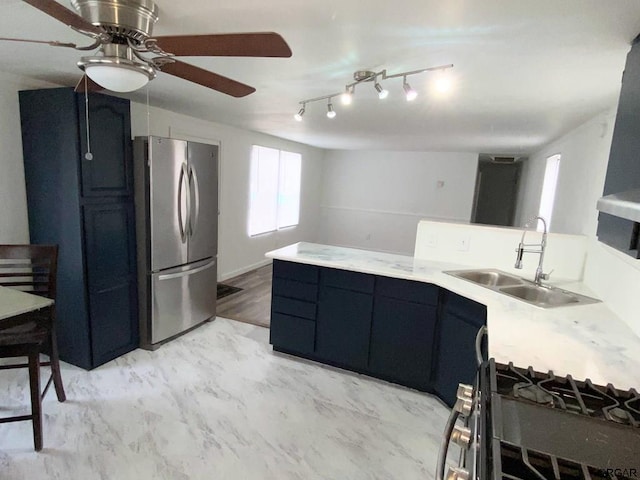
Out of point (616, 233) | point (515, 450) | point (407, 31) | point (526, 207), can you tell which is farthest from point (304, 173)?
point (515, 450)

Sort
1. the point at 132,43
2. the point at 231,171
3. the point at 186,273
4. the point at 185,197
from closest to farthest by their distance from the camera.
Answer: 1. the point at 132,43
2. the point at 185,197
3. the point at 186,273
4. the point at 231,171

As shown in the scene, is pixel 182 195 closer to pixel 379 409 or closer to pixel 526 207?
pixel 379 409

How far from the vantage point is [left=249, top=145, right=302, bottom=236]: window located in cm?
548

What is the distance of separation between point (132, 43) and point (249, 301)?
3300 mm

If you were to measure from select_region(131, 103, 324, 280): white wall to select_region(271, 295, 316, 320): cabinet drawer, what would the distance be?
2.15m

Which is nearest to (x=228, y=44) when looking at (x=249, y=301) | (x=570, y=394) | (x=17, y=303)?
(x=570, y=394)

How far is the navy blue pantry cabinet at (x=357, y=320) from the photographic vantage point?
8.27 ft

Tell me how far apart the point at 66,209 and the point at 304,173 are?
489 cm

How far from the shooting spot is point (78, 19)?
3.59ft

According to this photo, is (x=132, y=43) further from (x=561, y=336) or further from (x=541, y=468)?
(x=561, y=336)

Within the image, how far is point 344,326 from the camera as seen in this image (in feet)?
9.01

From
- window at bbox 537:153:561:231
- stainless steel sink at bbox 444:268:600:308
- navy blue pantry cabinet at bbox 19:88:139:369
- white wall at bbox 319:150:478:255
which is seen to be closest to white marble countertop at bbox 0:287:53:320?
navy blue pantry cabinet at bbox 19:88:139:369

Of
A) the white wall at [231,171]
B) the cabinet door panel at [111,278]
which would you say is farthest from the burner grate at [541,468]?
the white wall at [231,171]

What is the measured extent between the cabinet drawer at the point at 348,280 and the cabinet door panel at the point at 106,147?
67.7 inches
